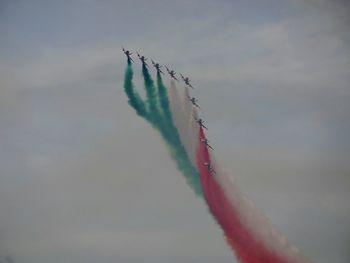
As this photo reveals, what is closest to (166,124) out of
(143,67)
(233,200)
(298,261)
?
(143,67)

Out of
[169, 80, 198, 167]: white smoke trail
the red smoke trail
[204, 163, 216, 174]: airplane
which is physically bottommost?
the red smoke trail

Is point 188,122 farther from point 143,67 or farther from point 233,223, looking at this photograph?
point 233,223

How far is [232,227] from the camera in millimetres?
49781

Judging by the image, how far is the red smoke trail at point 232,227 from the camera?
163 feet

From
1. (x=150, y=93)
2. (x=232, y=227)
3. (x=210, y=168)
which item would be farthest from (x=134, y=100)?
(x=232, y=227)

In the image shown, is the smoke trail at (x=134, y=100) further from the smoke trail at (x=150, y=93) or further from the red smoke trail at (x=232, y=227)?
the red smoke trail at (x=232, y=227)

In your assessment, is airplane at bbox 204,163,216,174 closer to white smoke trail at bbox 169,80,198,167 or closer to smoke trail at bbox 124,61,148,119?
white smoke trail at bbox 169,80,198,167

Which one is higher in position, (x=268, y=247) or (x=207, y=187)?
(x=207, y=187)

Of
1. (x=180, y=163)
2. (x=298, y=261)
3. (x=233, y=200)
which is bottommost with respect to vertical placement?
(x=298, y=261)

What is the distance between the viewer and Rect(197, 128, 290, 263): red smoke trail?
49625 mm

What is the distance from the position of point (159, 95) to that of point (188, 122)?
4.54 m

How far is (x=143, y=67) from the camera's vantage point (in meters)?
51.3

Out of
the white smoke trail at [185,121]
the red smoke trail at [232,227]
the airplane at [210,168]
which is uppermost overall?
the white smoke trail at [185,121]

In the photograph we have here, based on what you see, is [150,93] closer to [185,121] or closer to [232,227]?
[185,121]
